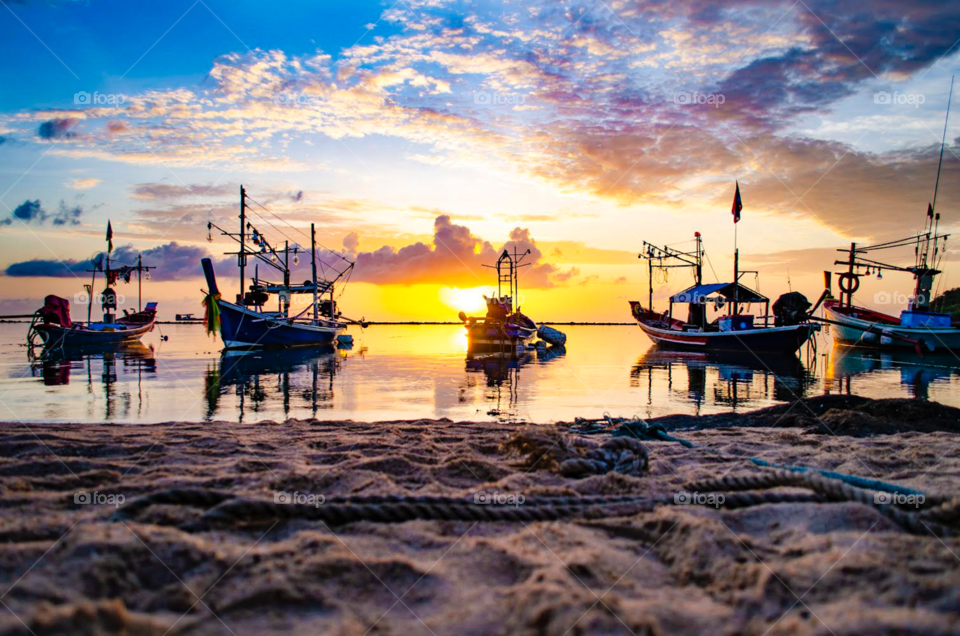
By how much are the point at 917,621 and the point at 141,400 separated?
1445cm

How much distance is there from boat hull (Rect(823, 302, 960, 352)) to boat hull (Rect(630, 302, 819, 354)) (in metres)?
2.58

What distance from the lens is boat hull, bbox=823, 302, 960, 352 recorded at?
37281 mm

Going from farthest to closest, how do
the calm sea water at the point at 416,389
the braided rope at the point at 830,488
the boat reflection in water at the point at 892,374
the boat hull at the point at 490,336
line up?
the boat hull at the point at 490,336 → the boat reflection in water at the point at 892,374 → the calm sea water at the point at 416,389 → the braided rope at the point at 830,488

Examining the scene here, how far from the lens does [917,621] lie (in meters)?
2.05

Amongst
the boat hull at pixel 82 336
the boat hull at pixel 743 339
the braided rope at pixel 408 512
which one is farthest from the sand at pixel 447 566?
the boat hull at pixel 82 336

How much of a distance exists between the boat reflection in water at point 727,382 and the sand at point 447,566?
8.96m

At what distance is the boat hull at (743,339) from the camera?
33.0m

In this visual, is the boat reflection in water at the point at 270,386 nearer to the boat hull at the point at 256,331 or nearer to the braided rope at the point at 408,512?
the braided rope at the point at 408,512

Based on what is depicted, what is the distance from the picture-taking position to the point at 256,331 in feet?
128

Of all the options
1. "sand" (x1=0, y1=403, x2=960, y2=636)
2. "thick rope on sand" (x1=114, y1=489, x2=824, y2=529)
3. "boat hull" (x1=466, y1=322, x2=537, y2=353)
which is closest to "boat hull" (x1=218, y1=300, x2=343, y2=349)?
"boat hull" (x1=466, y1=322, x2=537, y2=353)

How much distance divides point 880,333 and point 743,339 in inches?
390

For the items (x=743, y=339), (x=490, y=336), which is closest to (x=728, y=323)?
(x=743, y=339)

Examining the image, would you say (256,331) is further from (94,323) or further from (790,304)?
(790,304)

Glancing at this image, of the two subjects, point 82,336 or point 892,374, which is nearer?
point 892,374
